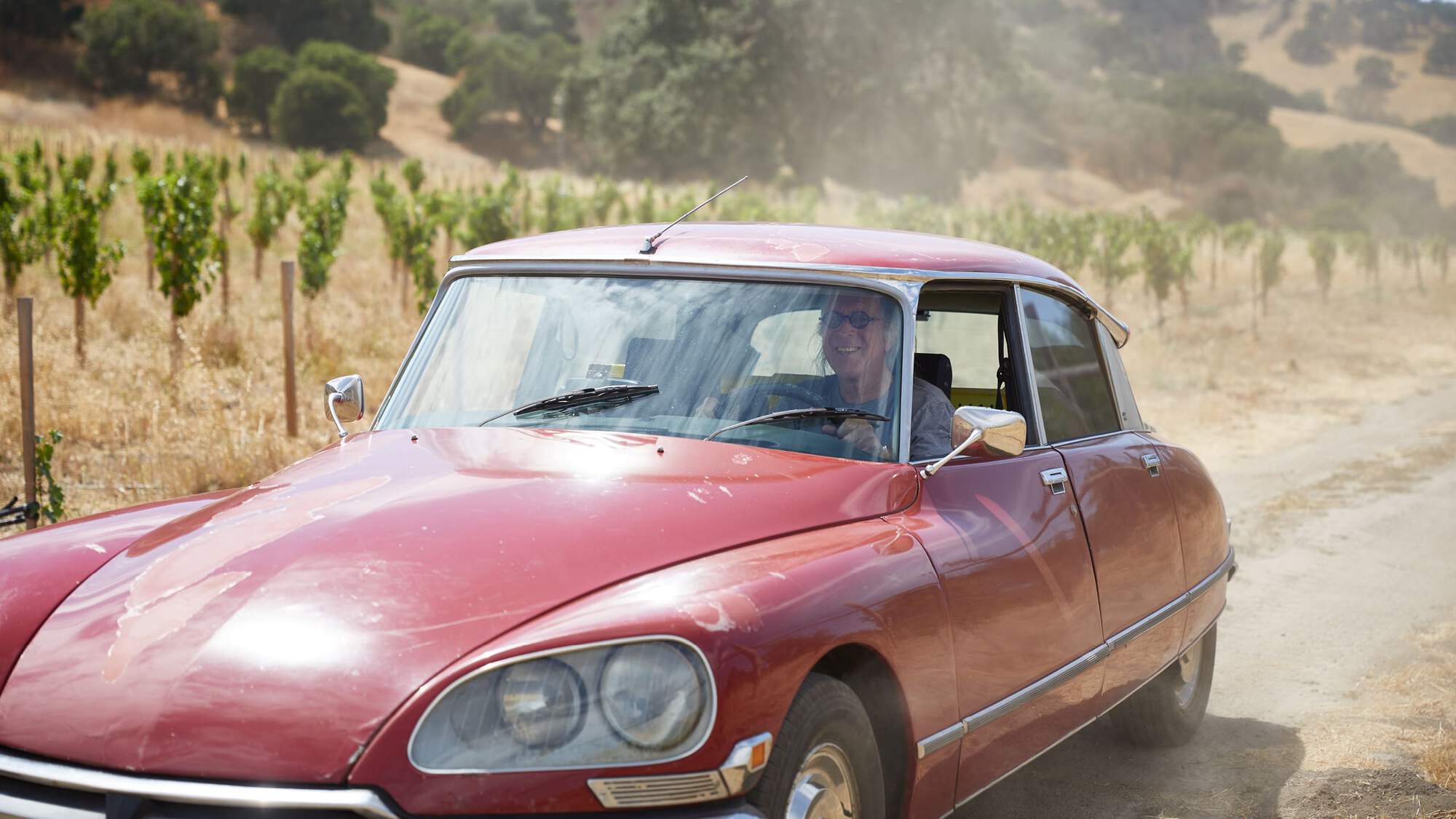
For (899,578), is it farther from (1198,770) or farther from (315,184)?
(315,184)

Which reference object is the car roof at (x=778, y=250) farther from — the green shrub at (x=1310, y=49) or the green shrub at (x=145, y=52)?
the green shrub at (x=1310, y=49)

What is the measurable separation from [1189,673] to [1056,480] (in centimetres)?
178

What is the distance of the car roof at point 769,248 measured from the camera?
363cm

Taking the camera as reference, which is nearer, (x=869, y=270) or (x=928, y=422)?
(x=869, y=270)

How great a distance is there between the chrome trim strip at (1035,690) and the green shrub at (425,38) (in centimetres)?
10448

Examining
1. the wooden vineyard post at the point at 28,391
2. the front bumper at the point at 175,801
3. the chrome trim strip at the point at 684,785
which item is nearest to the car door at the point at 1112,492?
the chrome trim strip at the point at 684,785

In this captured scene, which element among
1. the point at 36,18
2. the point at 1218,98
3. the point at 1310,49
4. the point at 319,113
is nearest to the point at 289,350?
the point at 319,113

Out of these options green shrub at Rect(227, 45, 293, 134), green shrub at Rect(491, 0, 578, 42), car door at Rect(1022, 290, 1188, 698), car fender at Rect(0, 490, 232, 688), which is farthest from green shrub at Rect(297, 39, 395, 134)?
car fender at Rect(0, 490, 232, 688)

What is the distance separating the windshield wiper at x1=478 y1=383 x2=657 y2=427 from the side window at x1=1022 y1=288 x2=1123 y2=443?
1.44 m

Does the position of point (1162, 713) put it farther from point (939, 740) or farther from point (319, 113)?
point (319, 113)

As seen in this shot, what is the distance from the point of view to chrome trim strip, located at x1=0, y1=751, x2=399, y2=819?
87.0 inches

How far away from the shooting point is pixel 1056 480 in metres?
3.98

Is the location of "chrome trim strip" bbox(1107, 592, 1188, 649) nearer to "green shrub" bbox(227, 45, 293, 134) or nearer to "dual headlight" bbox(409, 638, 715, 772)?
"dual headlight" bbox(409, 638, 715, 772)

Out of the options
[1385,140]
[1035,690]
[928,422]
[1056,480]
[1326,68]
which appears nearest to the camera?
[1035,690]
